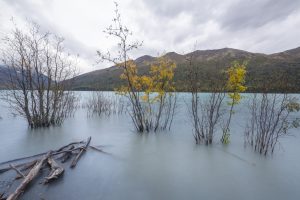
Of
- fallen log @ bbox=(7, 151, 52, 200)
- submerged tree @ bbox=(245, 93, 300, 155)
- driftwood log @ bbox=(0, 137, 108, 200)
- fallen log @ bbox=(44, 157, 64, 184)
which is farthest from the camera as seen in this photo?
submerged tree @ bbox=(245, 93, 300, 155)

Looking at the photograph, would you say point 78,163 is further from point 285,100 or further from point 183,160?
point 285,100

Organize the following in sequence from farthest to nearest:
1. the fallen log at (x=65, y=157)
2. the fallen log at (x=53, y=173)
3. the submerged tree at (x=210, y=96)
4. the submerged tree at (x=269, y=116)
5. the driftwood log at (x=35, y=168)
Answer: the submerged tree at (x=210, y=96) → the submerged tree at (x=269, y=116) → the fallen log at (x=65, y=157) → the fallen log at (x=53, y=173) → the driftwood log at (x=35, y=168)

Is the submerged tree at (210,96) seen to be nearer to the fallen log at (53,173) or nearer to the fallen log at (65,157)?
the fallen log at (65,157)

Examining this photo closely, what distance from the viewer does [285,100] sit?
7.11 meters

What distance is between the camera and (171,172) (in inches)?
231

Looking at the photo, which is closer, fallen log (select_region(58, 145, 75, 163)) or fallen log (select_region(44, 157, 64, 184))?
fallen log (select_region(44, 157, 64, 184))

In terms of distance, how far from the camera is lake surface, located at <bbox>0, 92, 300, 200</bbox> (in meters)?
4.58

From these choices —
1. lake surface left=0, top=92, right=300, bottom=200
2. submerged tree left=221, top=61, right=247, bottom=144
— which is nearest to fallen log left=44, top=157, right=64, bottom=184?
lake surface left=0, top=92, right=300, bottom=200

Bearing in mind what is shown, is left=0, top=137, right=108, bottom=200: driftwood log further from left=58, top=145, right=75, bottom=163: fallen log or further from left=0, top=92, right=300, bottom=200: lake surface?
left=0, top=92, right=300, bottom=200: lake surface

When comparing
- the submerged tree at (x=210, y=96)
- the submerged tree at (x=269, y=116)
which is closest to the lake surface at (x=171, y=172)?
the submerged tree at (x=269, y=116)

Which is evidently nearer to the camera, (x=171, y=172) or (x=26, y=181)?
(x=26, y=181)

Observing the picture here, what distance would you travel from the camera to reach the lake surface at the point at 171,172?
4578 millimetres

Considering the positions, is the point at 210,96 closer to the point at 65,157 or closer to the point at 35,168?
the point at 65,157

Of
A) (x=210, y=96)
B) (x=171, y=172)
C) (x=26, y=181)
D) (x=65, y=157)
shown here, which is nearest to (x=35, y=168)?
(x=26, y=181)
